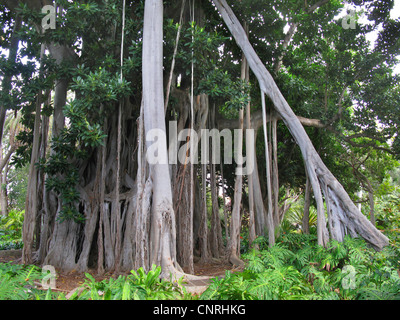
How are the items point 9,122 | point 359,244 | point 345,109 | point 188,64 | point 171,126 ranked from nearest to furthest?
point 359,244 → point 188,64 → point 171,126 → point 345,109 → point 9,122

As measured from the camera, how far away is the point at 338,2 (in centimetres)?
659

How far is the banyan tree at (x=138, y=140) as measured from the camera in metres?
4.20

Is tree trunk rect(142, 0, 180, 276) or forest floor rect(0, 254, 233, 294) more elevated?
tree trunk rect(142, 0, 180, 276)

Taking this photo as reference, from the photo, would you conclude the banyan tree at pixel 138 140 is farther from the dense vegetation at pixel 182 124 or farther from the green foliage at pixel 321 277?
the green foliage at pixel 321 277

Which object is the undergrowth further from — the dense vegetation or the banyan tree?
the banyan tree

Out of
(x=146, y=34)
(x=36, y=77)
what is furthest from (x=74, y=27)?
(x=146, y=34)

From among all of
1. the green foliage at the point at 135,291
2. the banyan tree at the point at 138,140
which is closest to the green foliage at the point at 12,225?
the banyan tree at the point at 138,140

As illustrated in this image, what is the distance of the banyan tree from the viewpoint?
165 inches

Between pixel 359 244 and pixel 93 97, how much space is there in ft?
12.7

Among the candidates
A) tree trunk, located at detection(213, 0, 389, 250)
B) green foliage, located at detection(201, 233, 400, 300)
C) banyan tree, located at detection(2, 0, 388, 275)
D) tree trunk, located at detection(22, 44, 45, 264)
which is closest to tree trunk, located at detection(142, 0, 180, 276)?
banyan tree, located at detection(2, 0, 388, 275)

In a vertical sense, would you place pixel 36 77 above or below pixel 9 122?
below

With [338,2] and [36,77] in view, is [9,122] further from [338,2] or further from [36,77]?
[338,2]

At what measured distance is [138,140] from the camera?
442cm
